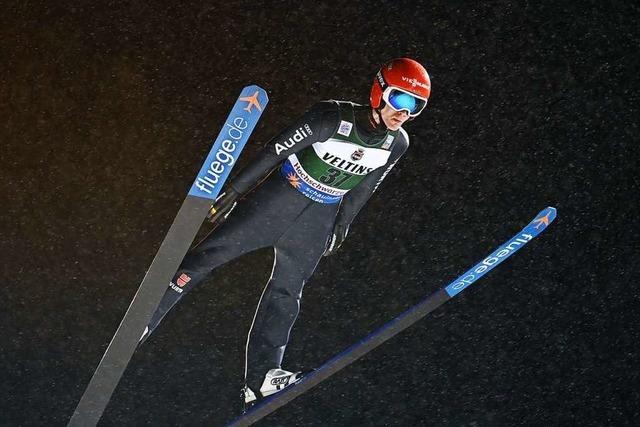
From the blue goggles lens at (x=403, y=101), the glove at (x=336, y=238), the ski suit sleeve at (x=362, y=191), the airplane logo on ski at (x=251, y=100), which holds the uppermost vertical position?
the airplane logo on ski at (x=251, y=100)

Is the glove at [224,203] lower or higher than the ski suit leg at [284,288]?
higher

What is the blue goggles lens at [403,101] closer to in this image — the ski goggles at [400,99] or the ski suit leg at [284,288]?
the ski goggles at [400,99]

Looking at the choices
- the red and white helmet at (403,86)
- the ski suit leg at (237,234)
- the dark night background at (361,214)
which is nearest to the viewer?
the red and white helmet at (403,86)

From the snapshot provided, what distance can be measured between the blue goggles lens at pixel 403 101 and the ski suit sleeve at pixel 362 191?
15 cm

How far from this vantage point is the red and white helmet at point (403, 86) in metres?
2.75

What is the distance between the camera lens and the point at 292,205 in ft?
9.57

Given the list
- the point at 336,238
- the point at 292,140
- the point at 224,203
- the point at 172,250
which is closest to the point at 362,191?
the point at 336,238

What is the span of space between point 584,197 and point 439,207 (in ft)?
1.34

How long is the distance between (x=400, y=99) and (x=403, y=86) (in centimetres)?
3

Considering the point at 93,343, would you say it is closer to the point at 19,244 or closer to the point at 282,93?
the point at 19,244

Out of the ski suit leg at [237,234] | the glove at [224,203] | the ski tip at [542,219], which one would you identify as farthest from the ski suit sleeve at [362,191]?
the ski tip at [542,219]

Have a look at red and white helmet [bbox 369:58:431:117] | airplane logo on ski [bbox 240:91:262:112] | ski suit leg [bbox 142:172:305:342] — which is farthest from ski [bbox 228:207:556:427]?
airplane logo on ski [bbox 240:91:262:112]

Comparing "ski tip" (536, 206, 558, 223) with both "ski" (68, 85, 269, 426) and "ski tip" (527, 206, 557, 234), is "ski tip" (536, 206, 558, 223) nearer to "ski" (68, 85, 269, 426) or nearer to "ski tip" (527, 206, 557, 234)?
"ski tip" (527, 206, 557, 234)

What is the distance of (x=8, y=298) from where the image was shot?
319cm
